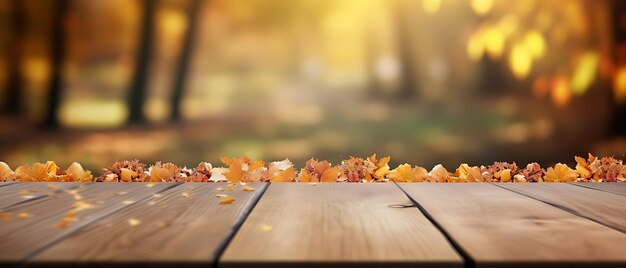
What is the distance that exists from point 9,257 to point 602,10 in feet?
7.00

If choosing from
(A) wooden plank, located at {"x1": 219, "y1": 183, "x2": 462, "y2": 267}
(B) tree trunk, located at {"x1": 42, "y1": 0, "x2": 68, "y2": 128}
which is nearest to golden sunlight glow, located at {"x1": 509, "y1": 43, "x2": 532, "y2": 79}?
(A) wooden plank, located at {"x1": 219, "y1": 183, "x2": 462, "y2": 267}

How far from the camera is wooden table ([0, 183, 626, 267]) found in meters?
0.86

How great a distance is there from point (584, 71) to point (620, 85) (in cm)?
15

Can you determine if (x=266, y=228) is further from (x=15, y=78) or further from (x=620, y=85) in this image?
(x=620, y=85)

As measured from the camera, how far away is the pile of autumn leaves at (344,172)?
6.78 feet

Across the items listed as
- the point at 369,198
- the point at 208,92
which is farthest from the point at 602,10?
the point at 208,92

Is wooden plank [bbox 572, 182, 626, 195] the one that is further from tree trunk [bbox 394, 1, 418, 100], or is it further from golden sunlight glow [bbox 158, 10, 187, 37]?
golden sunlight glow [bbox 158, 10, 187, 37]

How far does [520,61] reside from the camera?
7.15 ft

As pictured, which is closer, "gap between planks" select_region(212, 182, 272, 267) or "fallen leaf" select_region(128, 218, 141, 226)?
"gap between planks" select_region(212, 182, 272, 267)

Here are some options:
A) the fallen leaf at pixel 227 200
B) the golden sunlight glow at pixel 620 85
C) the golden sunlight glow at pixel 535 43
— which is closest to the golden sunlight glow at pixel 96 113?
the fallen leaf at pixel 227 200

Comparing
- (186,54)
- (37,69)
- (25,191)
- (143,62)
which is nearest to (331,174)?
(186,54)

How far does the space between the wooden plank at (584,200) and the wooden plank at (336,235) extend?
1.15 ft

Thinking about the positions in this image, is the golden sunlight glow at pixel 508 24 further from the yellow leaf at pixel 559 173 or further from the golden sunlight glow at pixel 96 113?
the golden sunlight glow at pixel 96 113

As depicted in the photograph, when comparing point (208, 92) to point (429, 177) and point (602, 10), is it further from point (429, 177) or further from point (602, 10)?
point (602, 10)
